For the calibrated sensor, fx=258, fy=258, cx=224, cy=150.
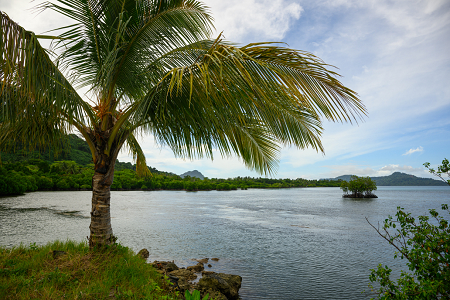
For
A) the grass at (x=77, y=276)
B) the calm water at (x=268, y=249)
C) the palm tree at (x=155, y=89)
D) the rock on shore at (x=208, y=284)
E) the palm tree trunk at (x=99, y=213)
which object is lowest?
the calm water at (x=268, y=249)

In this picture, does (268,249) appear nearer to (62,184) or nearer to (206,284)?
(206,284)

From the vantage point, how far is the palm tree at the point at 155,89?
132 inches

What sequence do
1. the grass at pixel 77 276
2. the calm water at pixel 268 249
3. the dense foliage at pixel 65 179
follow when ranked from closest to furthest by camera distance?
the grass at pixel 77 276 < the calm water at pixel 268 249 < the dense foliage at pixel 65 179

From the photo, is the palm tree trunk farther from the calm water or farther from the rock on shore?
the calm water

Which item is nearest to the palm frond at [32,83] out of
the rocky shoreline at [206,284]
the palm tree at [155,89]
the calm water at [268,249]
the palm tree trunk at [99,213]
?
the palm tree at [155,89]

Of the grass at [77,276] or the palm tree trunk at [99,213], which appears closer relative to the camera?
the grass at [77,276]

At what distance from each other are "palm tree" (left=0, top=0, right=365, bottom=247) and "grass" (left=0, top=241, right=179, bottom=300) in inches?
21.8

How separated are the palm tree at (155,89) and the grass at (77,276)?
553mm

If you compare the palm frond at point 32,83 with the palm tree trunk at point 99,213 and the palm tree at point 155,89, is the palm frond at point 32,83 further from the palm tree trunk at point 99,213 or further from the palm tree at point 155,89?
the palm tree trunk at point 99,213

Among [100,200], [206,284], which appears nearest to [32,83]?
[100,200]

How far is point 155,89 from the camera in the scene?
4.23 metres

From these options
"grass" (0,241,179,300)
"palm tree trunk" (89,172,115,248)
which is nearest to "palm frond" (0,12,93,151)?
"palm tree trunk" (89,172,115,248)

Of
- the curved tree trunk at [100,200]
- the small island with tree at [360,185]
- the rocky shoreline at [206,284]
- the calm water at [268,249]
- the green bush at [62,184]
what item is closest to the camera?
the curved tree trunk at [100,200]

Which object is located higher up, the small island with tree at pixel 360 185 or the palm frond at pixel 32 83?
the palm frond at pixel 32 83
